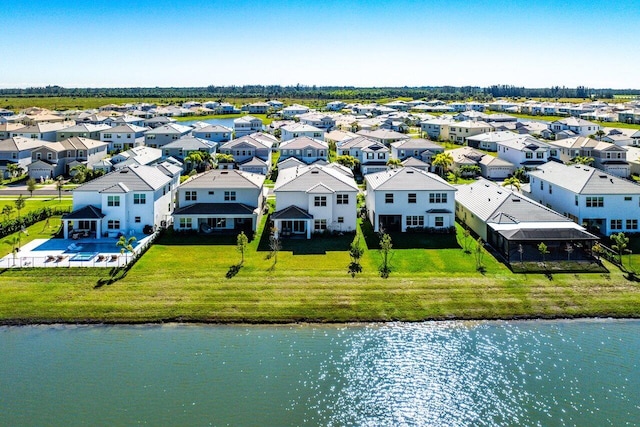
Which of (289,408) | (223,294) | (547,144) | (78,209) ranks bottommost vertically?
(289,408)

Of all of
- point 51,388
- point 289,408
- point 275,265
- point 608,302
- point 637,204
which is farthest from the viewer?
point 637,204

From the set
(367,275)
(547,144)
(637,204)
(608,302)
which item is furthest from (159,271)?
(547,144)

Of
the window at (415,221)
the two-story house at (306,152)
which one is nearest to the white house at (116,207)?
the window at (415,221)

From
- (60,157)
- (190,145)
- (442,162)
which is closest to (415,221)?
(442,162)

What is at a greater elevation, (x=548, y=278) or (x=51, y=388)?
(x=548, y=278)

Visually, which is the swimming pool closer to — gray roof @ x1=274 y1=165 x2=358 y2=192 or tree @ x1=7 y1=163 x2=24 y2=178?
gray roof @ x1=274 y1=165 x2=358 y2=192

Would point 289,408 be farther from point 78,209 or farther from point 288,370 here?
point 78,209

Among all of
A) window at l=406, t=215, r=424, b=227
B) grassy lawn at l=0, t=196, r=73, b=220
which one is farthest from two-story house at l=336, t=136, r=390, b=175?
grassy lawn at l=0, t=196, r=73, b=220
